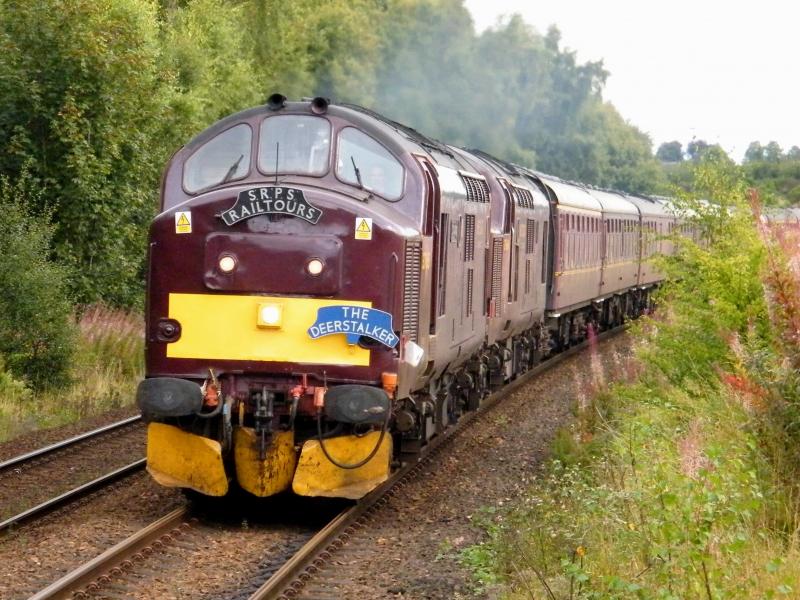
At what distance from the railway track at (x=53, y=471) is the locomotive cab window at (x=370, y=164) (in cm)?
359

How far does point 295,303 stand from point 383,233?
0.81 meters

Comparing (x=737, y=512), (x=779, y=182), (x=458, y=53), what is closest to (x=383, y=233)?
(x=737, y=512)

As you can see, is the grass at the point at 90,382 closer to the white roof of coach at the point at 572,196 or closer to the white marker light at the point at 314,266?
the white marker light at the point at 314,266

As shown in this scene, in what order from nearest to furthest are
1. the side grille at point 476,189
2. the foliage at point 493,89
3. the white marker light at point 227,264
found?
the white marker light at point 227,264 < the side grille at point 476,189 < the foliage at point 493,89

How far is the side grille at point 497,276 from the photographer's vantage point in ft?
47.5

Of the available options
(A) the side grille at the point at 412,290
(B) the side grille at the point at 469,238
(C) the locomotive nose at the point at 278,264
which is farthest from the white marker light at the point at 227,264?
(B) the side grille at the point at 469,238

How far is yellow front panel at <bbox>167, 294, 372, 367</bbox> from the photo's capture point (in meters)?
9.59

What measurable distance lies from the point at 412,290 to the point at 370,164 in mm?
1031

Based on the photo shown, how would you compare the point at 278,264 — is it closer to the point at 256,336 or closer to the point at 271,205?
the point at 271,205

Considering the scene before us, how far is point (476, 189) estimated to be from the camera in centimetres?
1306

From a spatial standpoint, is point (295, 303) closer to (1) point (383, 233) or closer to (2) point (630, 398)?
(1) point (383, 233)

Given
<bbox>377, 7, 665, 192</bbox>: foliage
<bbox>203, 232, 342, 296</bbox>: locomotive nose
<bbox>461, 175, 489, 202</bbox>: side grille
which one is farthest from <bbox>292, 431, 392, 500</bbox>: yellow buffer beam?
<bbox>377, 7, 665, 192</bbox>: foliage

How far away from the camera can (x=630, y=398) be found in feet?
48.0

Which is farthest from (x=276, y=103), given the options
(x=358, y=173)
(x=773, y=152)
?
(x=773, y=152)
